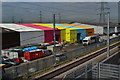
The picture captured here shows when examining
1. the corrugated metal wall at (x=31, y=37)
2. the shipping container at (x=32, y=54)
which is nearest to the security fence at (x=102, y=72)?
the shipping container at (x=32, y=54)

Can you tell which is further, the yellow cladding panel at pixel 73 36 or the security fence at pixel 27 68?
the yellow cladding panel at pixel 73 36

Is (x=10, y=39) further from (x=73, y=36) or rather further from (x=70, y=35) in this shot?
(x=73, y=36)

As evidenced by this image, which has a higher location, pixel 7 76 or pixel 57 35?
pixel 57 35

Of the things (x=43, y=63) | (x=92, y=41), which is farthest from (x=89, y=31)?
(x=43, y=63)

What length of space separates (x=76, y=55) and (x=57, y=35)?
1527 cm

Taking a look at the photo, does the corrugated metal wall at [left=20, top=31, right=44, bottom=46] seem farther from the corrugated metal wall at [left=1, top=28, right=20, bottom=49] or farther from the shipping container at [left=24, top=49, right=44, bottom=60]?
the shipping container at [left=24, top=49, right=44, bottom=60]

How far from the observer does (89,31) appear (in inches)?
1906

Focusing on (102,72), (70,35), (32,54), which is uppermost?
(70,35)

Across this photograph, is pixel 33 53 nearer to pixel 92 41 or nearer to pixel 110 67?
pixel 110 67

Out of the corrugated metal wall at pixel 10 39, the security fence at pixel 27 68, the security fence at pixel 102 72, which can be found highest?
the corrugated metal wall at pixel 10 39

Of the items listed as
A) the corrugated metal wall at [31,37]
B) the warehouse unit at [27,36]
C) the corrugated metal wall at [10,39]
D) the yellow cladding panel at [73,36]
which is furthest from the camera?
the yellow cladding panel at [73,36]

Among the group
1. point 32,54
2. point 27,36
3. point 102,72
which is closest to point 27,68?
point 32,54

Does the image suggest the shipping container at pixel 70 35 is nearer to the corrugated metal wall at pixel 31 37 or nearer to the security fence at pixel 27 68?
the corrugated metal wall at pixel 31 37

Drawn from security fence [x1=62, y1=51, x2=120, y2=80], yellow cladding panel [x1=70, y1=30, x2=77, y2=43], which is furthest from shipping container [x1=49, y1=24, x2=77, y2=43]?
security fence [x1=62, y1=51, x2=120, y2=80]
